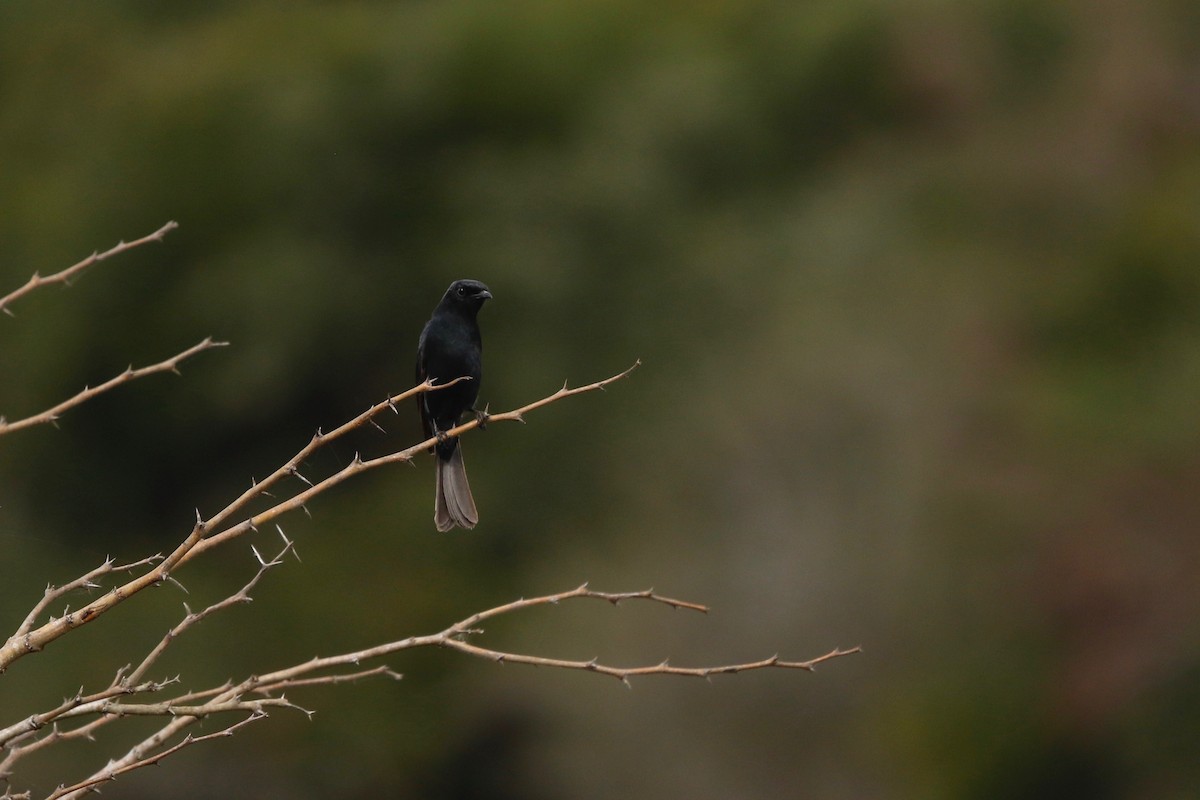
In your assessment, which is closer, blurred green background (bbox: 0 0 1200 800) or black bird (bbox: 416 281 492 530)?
black bird (bbox: 416 281 492 530)

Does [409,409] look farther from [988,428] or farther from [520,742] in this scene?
[988,428]

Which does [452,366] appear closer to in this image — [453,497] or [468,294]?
[468,294]

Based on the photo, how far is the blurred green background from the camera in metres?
11.2

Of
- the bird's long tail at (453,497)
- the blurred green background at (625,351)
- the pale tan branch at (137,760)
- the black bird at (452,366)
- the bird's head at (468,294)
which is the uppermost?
the pale tan branch at (137,760)

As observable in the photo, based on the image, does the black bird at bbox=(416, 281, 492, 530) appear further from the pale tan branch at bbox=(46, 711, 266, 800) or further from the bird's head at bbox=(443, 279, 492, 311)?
the pale tan branch at bbox=(46, 711, 266, 800)

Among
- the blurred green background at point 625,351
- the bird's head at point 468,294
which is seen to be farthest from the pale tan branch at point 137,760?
the blurred green background at point 625,351

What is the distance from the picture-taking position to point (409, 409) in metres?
10.5

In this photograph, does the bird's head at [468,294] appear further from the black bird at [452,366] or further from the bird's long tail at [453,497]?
the bird's long tail at [453,497]

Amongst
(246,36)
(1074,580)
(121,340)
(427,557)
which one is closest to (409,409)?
(427,557)

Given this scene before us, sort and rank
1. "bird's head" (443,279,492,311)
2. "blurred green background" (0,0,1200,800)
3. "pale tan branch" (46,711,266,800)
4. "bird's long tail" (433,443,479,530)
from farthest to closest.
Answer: "blurred green background" (0,0,1200,800) < "bird's head" (443,279,492,311) < "bird's long tail" (433,443,479,530) < "pale tan branch" (46,711,266,800)

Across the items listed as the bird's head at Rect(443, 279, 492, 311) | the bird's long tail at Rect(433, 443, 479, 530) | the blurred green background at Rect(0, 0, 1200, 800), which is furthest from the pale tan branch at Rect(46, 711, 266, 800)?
the blurred green background at Rect(0, 0, 1200, 800)

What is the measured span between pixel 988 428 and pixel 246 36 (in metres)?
8.18

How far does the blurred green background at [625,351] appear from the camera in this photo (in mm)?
11188

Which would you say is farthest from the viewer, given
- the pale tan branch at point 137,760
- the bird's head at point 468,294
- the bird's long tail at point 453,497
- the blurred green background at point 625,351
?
the blurred green background at point 625,351
